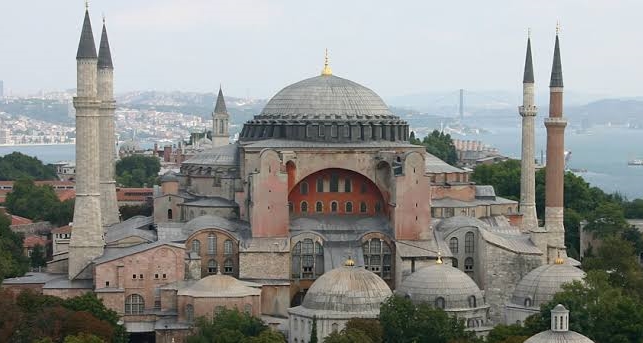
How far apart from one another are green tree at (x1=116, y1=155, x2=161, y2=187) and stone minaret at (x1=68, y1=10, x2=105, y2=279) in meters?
47.5

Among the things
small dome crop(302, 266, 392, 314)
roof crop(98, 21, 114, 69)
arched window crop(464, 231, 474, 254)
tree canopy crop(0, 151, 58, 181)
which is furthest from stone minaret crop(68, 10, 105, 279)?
tree canopy crop(0, 151, 58, 181)

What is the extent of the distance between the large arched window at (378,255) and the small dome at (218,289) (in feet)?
15.5

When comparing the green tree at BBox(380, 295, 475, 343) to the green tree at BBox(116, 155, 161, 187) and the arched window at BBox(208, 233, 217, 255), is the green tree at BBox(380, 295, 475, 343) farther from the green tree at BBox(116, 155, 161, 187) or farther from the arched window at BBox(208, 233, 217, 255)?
the green tree at BBox(116, 155, 161, 187)

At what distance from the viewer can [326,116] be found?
2135 inches

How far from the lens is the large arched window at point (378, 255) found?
167 feet

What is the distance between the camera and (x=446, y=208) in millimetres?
57000

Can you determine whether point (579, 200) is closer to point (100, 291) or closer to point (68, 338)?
point (100, 291)

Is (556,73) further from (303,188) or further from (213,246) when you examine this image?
(213,246)

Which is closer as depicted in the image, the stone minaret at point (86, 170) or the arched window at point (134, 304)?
the arched window at point (134, 304)

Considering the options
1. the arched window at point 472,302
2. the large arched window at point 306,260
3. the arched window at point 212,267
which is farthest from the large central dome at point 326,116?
the arched window at point 472,302

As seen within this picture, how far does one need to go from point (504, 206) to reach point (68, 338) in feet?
72.7

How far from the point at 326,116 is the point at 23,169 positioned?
63426mm

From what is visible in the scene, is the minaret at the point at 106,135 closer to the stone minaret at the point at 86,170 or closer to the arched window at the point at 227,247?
the stone minaret at the point at 86,170

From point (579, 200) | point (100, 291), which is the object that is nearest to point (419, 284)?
point (100, 291)
